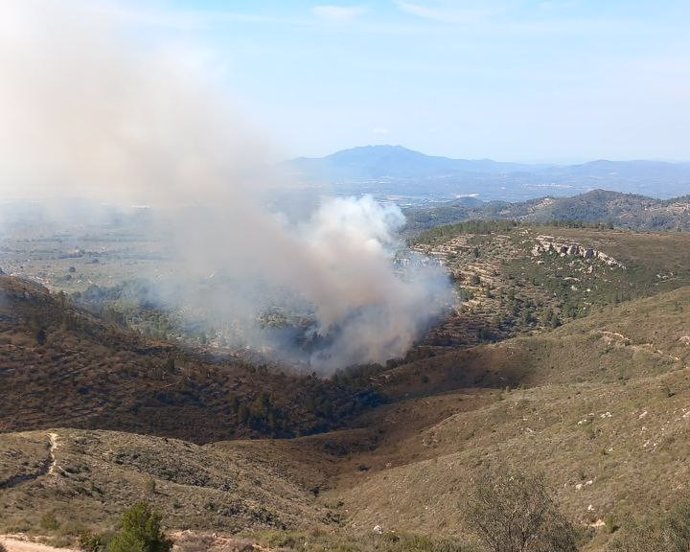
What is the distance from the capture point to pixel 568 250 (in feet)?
493

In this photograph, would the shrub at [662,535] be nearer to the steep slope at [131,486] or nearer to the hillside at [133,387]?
the steep slope at [131,486]

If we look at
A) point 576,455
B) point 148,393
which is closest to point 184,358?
point 148,393

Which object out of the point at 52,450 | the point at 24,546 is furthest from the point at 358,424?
the point at 24,546

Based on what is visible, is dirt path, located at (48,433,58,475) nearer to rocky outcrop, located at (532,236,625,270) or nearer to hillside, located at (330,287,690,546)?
hillside, located at (330,287,690,546)

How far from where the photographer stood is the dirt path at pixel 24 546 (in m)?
26.5

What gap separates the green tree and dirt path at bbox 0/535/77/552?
3.41 meters

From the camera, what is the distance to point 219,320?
149125 millimetres

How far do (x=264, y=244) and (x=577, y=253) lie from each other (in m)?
75.3

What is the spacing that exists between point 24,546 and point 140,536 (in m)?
6.77

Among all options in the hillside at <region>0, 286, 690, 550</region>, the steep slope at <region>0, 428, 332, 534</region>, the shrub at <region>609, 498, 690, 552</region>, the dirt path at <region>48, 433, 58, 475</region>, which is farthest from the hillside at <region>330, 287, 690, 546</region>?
the dirt path at <region>48, 433, 58, 475</region>

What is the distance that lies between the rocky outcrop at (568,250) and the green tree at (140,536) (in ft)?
435

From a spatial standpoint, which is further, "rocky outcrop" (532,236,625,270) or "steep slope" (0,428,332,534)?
"rocky outcrop" (532,236,625,270)

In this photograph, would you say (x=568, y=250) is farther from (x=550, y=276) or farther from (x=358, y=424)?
(x=358, y=424)

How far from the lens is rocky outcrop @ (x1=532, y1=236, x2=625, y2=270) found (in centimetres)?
14100
